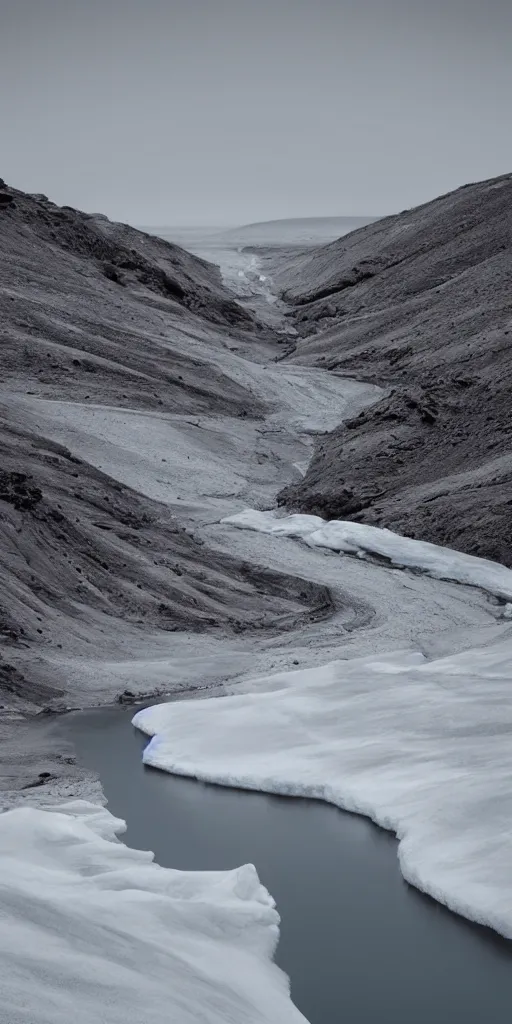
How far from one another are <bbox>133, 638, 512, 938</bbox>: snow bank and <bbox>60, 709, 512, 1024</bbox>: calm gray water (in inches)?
6.7

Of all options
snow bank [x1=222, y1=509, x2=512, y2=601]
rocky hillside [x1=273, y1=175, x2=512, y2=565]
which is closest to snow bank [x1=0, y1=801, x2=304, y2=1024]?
snow bank [x1=222, y1=509, x2=512, y2=601]

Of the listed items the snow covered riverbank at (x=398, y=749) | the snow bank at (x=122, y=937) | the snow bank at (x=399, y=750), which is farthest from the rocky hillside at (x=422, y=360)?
the snow bank at (x=122, y=937)

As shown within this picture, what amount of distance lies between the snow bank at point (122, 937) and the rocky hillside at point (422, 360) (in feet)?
28.4

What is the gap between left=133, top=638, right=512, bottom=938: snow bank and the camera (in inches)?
330

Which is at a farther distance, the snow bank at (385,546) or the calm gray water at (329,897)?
the snow bank at (385,546)

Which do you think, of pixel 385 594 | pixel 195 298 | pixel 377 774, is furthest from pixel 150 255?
pixel 377 774

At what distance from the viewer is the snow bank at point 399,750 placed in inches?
330

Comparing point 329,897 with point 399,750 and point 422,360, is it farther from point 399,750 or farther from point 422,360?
point 422,360

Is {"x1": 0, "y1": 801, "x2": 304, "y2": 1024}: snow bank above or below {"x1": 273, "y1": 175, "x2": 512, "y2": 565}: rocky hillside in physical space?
below

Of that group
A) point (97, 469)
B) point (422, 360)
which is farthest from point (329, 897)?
point (422, 360)

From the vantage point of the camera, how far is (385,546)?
52.3 ft

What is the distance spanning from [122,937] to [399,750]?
12.1 ft

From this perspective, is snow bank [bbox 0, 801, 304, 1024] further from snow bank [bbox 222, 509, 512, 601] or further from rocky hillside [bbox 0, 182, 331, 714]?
snow bank [bbox 222, 509, 512, 601]

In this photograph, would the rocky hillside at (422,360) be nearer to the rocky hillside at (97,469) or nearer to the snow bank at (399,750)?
the rocky hillside at (97,469)
